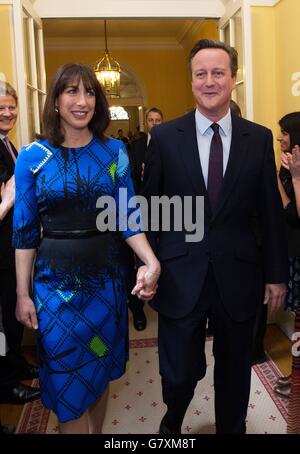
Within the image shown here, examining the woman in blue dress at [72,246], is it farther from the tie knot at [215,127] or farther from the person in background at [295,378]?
the person in background at [295,378]

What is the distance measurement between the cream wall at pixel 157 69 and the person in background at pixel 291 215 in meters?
6.40

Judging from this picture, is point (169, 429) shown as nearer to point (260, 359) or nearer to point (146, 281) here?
point (146, 281)

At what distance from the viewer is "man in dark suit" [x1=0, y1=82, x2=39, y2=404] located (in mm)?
2461

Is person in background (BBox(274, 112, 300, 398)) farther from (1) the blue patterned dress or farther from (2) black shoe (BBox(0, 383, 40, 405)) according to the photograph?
(2) black shoe (BBox(0, 383, 40, 405))

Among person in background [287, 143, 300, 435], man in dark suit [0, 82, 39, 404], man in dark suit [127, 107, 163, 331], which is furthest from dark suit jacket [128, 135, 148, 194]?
person in background [287, 143, 300, 435]

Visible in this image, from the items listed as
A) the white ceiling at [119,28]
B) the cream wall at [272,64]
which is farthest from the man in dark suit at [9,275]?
the white ceiling at [119,28]

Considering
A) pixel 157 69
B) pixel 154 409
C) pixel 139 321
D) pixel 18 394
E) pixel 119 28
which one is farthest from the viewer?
pixel 157 69

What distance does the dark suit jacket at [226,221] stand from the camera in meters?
Result: 1.67

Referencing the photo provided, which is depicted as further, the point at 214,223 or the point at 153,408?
the point at 153,408

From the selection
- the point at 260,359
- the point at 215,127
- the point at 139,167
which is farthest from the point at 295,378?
the point at 139,167

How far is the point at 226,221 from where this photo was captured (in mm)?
1671

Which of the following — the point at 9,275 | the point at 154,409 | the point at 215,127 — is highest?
the point at 215,127

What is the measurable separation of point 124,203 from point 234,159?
421mm
